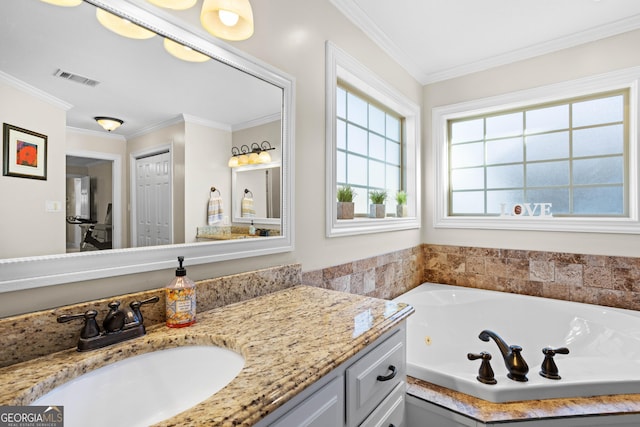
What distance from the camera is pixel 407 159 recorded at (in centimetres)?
313

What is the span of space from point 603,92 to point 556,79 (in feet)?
1.16

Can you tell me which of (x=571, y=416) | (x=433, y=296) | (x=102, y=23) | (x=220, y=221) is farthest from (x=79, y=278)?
(x=433, y=296)

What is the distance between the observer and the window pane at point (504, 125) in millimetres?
2881

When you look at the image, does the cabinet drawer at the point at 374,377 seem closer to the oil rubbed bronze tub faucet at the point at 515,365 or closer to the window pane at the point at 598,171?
the oil rubbed bronze tub faucet at the point at 515,365

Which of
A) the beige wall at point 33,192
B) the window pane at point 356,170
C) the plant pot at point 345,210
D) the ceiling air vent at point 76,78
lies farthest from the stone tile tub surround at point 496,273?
the ceiling air vent at point 76,78

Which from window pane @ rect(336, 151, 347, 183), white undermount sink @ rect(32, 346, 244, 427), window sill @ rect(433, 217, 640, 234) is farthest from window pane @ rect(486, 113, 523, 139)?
white undermount sink @ rect(32, 346, 244, 427)

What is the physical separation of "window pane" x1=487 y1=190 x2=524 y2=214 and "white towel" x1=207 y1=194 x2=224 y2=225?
2602 mm

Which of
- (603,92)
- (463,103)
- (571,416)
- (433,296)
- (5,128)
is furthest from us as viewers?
(463,103)

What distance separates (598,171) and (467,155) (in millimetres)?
1003

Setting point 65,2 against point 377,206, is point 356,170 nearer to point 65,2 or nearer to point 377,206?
point 377,206

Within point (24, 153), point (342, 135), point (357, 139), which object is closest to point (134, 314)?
point (24, 153)

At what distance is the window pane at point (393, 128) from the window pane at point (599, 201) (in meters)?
1.56

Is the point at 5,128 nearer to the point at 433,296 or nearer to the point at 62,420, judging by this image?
the point at 62,420

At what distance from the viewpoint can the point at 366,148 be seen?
2.68 meters
